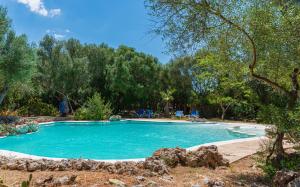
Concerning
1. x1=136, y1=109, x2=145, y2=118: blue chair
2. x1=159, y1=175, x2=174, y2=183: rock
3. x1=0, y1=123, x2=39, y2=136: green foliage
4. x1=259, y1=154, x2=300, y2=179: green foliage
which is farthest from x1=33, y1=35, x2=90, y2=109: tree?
x1=259, y1=154, x2=300, y2=179: green foliage

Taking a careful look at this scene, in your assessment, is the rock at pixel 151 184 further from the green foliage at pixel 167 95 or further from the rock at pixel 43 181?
the green foliage at pixel 167 95

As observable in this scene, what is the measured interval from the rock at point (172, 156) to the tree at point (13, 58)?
13.1 m

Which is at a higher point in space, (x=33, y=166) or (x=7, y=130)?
(x=7, y=130)

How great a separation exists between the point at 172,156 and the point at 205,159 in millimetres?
658

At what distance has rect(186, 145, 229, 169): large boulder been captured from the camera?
6.50m

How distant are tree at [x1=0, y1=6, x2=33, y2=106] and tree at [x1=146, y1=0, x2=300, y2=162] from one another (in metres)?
13.7

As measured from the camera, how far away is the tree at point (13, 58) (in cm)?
1727

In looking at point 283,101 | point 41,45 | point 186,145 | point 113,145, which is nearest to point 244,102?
point 186,145

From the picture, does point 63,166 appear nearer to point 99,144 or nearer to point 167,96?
point 99,144

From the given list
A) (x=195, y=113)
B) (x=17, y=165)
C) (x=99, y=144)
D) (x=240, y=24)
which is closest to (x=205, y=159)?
(x=240, y=24)

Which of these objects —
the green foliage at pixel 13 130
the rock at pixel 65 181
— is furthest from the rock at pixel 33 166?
the green foliage at pixel 13 130

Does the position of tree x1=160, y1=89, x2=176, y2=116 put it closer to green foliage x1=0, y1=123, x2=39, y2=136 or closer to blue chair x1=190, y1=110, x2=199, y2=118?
blue chair x1=190, y1=110, x2=199, y2=118

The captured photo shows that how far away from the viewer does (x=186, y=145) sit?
43.8 ft

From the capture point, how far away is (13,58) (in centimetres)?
1738
